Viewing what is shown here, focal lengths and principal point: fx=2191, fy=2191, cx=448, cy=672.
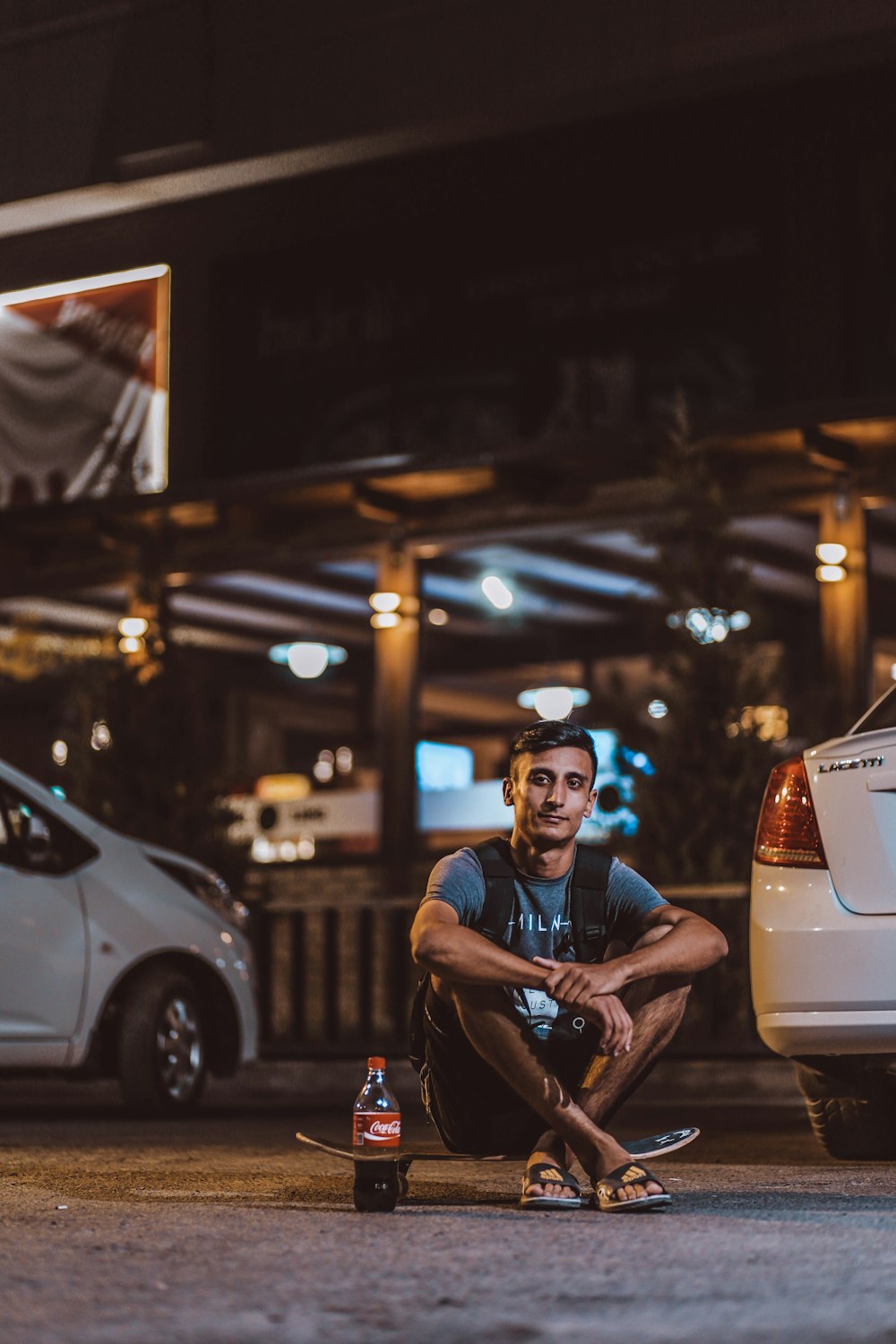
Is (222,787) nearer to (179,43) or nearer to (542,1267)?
(179,43)

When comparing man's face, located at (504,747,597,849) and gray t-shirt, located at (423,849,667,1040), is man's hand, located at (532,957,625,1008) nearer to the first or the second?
gray t-shirt, located at (423,849,667,1040)

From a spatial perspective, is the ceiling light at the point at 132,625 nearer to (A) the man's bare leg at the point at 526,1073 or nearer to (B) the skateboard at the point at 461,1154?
(B) the skateboard at the point at 461,1154

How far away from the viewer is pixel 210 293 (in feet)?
65.3

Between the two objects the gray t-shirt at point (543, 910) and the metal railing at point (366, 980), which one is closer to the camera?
the gray t-shirt at point (543, 910)

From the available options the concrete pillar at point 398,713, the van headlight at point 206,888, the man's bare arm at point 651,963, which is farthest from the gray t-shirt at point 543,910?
the concrete pillar at point 398,713

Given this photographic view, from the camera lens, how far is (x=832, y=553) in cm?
1617

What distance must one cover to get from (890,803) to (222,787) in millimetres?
10367

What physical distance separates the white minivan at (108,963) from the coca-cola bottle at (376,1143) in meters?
4.31

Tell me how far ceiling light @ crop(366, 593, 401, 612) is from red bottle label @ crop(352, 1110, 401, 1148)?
12.5 metres

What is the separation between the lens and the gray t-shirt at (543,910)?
19.6 feet

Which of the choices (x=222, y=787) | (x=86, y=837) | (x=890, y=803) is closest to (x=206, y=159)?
(x=222, y=787)

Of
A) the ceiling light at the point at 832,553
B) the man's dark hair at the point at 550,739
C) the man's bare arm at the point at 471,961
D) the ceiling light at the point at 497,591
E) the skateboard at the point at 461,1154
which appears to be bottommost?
the skateboard at the point at 461,1154

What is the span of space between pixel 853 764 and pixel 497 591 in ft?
40.0

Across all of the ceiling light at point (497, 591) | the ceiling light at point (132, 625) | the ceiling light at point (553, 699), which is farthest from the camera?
the ceiling light at point (132, 625)
